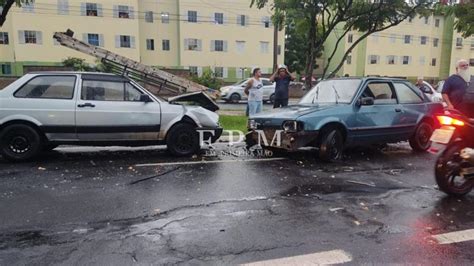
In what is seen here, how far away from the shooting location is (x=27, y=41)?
3888 cm

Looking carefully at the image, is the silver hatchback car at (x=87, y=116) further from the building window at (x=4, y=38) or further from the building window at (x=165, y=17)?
the building window at (x=165, y=17)

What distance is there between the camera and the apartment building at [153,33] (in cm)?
3888

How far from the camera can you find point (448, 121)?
5.35 metres

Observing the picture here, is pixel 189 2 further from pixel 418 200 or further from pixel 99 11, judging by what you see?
pixel 418 200

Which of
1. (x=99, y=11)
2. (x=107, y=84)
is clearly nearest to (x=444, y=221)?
(x=107, y=84)

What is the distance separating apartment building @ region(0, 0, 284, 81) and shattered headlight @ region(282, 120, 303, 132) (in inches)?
1374

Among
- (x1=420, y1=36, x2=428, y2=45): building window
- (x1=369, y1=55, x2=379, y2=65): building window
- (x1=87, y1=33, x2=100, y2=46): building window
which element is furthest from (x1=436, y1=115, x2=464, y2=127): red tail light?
(x1=420, y1=36, x2=428, y2=45): building window

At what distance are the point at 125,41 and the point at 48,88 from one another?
36.1 m

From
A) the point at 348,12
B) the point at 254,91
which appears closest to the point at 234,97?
the point at 348,12

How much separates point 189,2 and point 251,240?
42212 millimetres

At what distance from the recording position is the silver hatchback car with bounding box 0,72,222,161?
717 centimetres

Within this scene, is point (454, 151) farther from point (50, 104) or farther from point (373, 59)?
point (373, 59)

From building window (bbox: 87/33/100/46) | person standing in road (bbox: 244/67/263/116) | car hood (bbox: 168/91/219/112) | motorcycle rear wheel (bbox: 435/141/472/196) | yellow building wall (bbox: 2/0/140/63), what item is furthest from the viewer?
building window (bbox: 87/33/100/46)

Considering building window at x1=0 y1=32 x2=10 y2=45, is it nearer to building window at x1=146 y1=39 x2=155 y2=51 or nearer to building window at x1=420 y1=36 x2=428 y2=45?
building window at x1=146 y1=39 x2=155 y2=51
